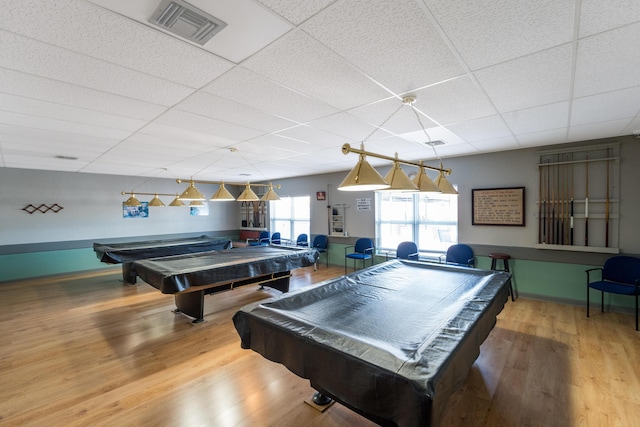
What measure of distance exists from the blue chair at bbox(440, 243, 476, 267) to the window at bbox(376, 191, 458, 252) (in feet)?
1.06

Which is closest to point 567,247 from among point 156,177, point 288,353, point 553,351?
point 553,351

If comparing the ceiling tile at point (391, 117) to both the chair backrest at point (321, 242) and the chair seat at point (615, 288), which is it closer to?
the chair seat at point (615, 288)

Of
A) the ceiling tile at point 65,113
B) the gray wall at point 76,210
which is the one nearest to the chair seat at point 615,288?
the ceiling tile at point 65,113

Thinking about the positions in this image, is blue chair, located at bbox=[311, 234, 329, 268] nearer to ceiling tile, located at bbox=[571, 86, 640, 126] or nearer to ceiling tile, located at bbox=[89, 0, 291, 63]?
ceiling tile, located at bbox=[571, 86, 640, 126]

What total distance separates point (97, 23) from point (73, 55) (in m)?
0.46

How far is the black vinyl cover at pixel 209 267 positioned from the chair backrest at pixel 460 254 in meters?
2.33

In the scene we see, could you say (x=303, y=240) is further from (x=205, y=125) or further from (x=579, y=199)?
(x=579, y=199)

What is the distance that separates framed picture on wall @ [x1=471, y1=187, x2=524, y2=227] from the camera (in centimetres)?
445

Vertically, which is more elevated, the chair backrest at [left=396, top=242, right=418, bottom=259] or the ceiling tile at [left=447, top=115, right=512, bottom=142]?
the ceiling tile at [left=447, top=115, right=512, bottom=142]

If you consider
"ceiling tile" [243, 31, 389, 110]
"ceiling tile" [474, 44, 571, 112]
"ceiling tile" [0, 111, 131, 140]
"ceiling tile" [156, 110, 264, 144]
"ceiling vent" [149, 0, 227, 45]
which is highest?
"ceiling tile" [474, 44, 571, 112]

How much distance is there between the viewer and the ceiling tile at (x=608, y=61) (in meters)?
1.53

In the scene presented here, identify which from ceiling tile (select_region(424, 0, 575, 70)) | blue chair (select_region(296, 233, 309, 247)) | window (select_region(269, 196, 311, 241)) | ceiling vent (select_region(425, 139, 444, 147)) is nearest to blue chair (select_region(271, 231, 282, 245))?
window (select_region(269, 196, 311, 241))

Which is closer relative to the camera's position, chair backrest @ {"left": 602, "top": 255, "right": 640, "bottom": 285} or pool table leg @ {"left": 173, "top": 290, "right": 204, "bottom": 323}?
chair backrest @ {"left": 602, "top": 255, "right": 640, "bottom": 285}

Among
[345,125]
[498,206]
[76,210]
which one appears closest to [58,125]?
[345,125]
